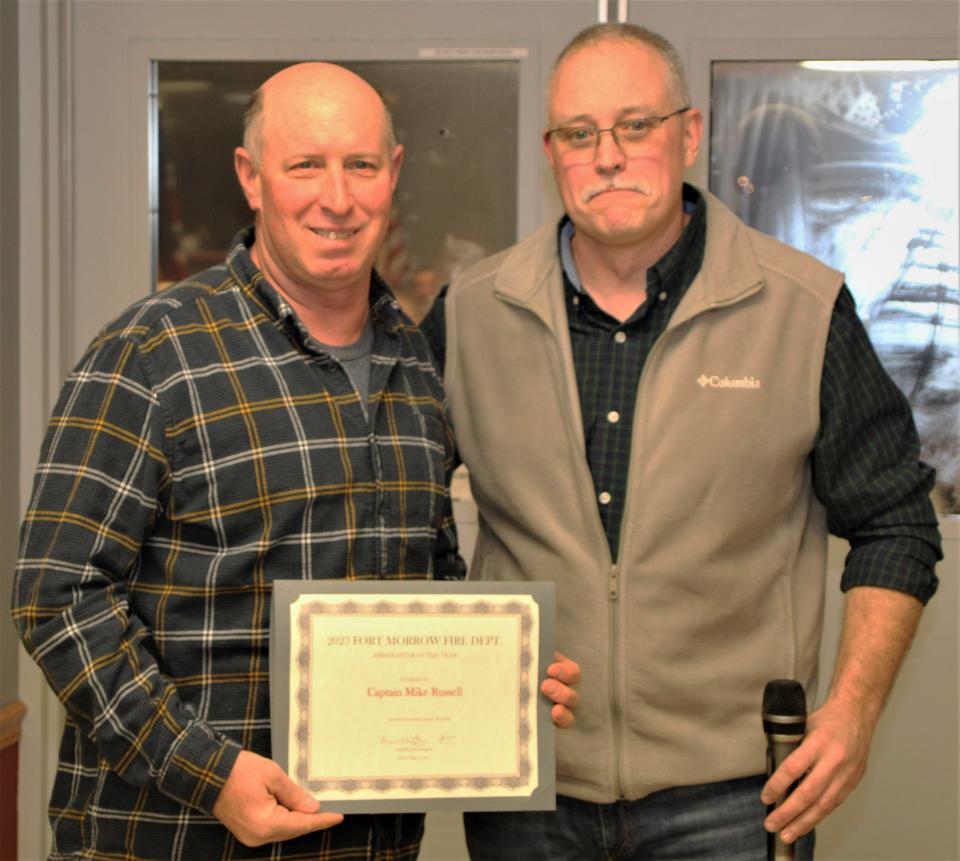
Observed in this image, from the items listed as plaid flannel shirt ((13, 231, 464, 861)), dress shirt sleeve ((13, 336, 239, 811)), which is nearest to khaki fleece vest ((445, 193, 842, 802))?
plaid flannel shirt ((13, 231, 464, 861))

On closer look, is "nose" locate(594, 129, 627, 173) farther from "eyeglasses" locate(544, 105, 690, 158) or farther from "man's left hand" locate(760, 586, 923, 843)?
"man's left hand" locate(760, 586, 923, 843)

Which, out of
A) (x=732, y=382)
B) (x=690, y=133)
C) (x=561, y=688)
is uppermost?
(x=690, y=133)

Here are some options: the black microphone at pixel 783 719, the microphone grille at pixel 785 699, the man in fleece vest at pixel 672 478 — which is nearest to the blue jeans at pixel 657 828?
the man in fleece vest at pixel 672 478

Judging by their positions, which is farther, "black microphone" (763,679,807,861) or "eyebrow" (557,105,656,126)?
"eyebrow" (557,105,656,126)

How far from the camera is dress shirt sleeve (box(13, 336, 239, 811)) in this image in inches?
61.8

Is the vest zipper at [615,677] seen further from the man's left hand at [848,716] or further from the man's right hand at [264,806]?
the man's right hand at [264,806]

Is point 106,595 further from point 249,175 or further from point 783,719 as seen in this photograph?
point 783,719

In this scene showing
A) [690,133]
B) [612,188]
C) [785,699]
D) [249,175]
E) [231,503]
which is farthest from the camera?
[690,133]

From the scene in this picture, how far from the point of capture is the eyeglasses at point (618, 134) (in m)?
1.95

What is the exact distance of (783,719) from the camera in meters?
1.54

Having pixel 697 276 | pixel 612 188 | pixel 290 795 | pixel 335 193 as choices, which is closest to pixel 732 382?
pixel 697 276

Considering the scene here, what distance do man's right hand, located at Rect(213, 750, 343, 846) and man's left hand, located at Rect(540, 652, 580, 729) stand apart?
33 centimetres

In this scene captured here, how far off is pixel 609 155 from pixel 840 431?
583 mm

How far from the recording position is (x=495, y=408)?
79.7 inches
